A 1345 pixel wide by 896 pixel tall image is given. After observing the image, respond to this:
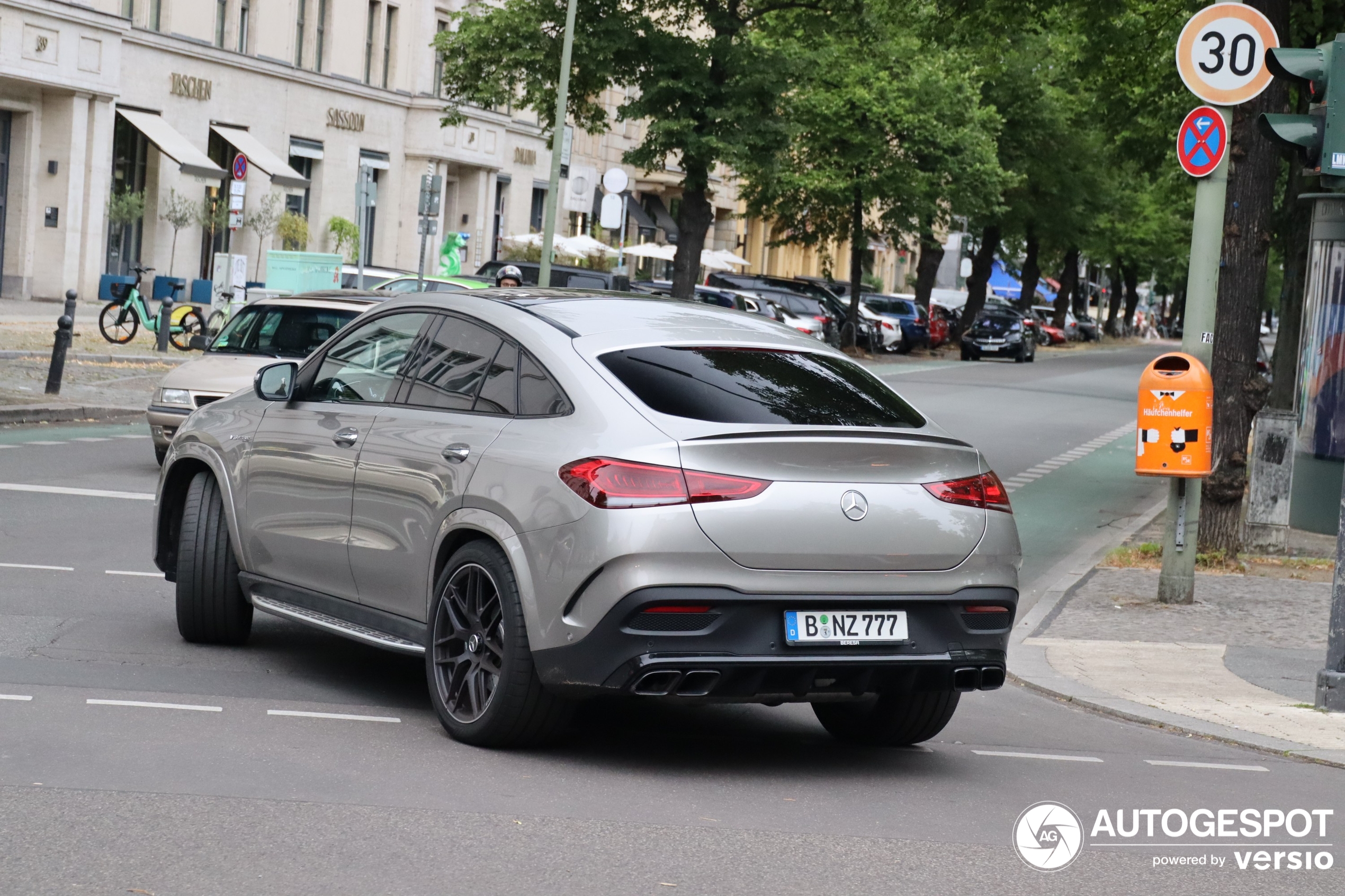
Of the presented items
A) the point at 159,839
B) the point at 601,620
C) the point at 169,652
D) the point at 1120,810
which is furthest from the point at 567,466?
the point at 169,652

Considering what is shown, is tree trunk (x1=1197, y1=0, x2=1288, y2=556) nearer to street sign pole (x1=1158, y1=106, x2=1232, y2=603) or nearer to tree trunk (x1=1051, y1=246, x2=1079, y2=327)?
street sign pole (x1=1158, y1=106, x2=1232, y2=603)

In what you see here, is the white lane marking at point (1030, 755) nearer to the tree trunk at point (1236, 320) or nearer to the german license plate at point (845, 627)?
the german license plate at point (845, 627)

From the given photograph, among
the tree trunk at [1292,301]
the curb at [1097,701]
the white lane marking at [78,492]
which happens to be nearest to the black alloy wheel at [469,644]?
the curb at [1097,701]

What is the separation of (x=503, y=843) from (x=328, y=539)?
7.58 ft

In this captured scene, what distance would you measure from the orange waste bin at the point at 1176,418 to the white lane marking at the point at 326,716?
218 inches

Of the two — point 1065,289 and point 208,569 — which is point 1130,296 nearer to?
point 1065,289

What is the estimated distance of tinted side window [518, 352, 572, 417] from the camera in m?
6.34

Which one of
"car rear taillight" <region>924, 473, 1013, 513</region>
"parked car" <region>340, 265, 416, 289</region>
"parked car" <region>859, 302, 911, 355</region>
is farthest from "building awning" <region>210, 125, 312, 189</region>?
"car rear taillight" <region>924, 473, 1013, 513</region>

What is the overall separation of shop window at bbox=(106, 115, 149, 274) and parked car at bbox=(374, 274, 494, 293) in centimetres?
1555

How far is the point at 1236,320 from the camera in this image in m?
13.2

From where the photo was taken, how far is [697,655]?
19.4 ft

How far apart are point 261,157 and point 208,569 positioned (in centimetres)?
3858

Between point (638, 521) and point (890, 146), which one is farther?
point (890, 146)

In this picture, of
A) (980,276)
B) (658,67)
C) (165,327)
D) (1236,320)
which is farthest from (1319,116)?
(980,276)
